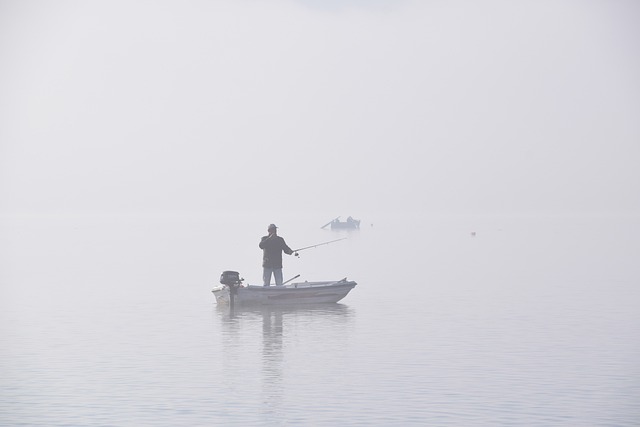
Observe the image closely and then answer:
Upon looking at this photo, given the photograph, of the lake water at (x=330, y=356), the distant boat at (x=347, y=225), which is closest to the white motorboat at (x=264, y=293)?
the lake water at (x=330, y=356)

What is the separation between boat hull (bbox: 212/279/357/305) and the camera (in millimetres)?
40031

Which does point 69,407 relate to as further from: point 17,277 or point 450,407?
point 17,277

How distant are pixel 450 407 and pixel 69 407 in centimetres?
746

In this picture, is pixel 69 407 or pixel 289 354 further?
pixel 289 354

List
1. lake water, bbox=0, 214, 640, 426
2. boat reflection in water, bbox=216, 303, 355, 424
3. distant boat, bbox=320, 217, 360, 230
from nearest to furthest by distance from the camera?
lake water, bbox=0, 214, 640, 426, boat reflection in water, bbox=216, 303, 355, 424, distant boat, bbox=320, 217, 360, 230

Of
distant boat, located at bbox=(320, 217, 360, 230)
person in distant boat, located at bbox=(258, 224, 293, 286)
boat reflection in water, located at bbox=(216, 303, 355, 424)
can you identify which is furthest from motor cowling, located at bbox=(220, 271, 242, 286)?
distant boat, located at bbox=(320, 217, 360, 230)

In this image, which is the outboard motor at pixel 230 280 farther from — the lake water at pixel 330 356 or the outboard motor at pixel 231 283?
the lake water at pixel 330 356

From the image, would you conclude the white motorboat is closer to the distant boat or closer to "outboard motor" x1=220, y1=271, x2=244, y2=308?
"outboard motor" x1=220, y1=271, x2=244, y2=308

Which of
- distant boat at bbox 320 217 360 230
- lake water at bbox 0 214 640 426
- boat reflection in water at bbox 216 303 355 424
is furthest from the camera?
distant boat at bbox 320 217 360 230

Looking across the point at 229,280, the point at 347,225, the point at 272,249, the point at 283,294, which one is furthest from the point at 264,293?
the point at 347,225

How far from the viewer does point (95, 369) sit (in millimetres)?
25656

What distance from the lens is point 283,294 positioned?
A: 40.1 metres

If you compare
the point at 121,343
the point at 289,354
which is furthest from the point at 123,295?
the point at 289,354

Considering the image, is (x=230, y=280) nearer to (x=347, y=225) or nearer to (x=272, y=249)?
(x=272, y=249)
